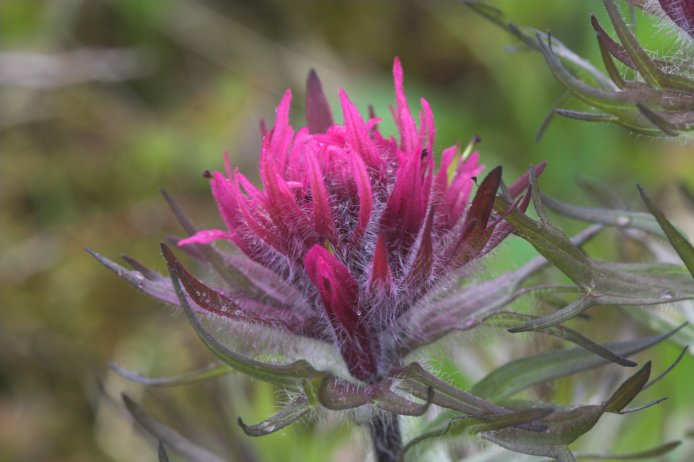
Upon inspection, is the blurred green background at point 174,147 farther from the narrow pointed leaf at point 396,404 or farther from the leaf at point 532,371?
the narrow pointed leaf at point 396,404

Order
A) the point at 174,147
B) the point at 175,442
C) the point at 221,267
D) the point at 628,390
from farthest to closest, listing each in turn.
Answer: the point at 174,147 → the point at 175,442 → the point at 221,267 → the point at 628,390

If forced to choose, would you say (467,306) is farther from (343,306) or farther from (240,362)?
(240,362)

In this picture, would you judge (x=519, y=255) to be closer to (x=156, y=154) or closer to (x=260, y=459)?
(x=260, y=459)

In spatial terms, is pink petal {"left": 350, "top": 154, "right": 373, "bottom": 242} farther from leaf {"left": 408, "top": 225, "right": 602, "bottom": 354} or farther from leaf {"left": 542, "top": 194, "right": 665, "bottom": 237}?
leaf {"left": 542, "top": 194, "right": 665, "bottom": 237}

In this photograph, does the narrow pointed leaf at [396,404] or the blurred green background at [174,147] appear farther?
the blurred green background at [174,147]

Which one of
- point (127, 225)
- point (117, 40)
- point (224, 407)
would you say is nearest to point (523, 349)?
point (224, 407)

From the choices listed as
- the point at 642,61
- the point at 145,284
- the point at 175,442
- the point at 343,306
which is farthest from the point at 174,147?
the point at 642,61

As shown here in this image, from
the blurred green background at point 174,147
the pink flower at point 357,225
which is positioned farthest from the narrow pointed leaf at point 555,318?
the blurred green background at point 174,147
